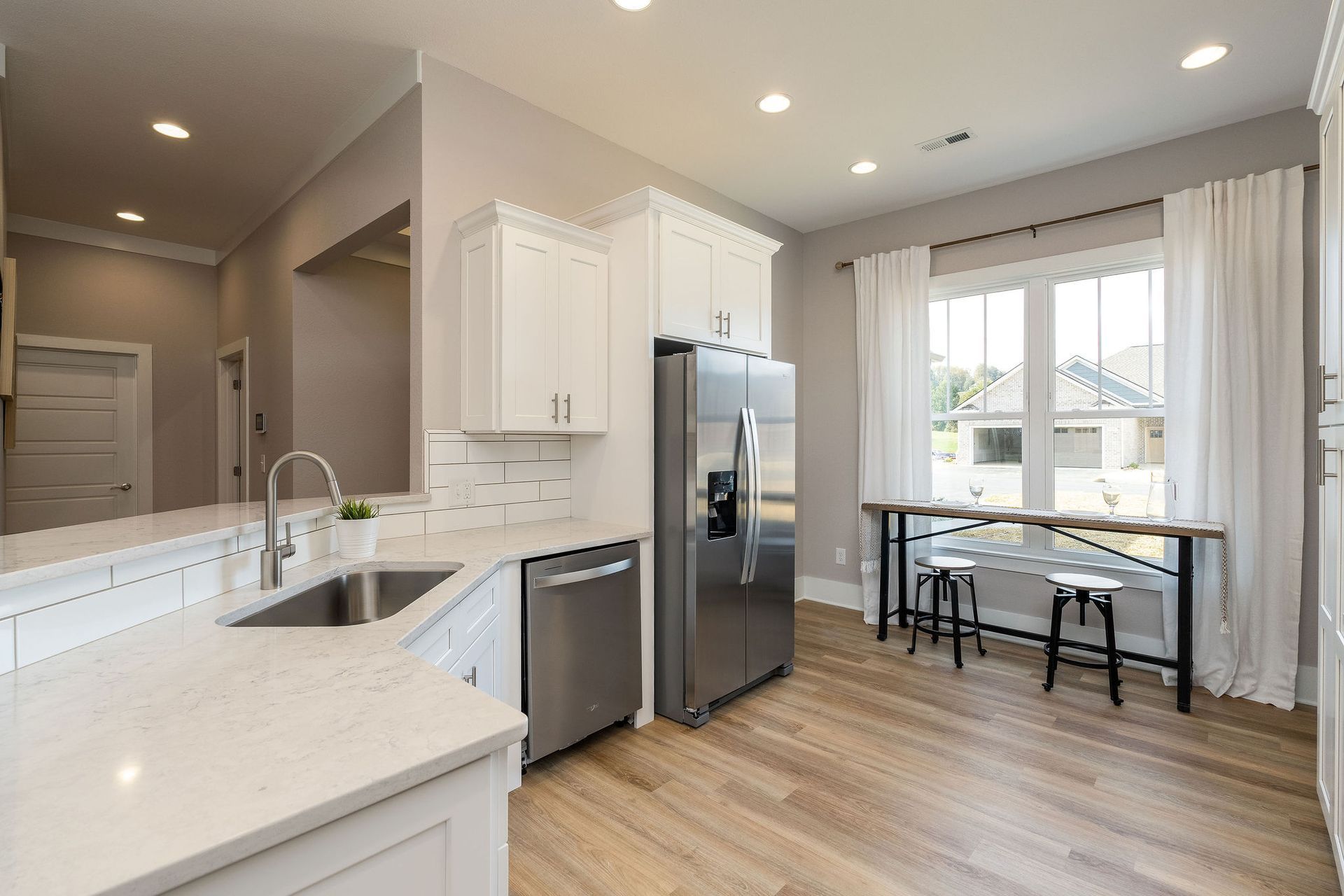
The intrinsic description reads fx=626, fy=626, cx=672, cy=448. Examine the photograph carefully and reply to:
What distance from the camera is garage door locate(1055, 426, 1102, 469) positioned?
3689mm

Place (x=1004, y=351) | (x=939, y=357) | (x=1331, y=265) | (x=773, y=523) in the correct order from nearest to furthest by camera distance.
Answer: (x=1331, y=265), (x=773, y=523), (x=1004, y=351), (x=939, y=357)

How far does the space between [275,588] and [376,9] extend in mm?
2179

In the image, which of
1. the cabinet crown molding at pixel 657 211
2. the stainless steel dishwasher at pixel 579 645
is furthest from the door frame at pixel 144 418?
the stainless steel dishwasher at pixel 579 645

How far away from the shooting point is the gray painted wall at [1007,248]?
3031 mm

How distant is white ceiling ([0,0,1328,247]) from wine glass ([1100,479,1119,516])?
74.0 inches

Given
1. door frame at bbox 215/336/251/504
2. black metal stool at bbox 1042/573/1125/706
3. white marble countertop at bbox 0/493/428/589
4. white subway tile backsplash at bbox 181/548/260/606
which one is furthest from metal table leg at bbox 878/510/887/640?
door frame at bbox 215/336/251/504

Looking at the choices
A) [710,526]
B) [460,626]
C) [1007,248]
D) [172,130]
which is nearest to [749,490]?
[710,526]

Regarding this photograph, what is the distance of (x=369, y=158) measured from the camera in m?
3.10

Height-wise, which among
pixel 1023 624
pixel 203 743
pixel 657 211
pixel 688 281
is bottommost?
pixel 1023 624

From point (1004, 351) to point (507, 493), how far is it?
3208 mm

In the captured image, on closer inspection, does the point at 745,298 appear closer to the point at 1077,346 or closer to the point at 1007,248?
the point at 1007,248

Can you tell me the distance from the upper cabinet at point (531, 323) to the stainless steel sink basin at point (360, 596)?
0.72 m

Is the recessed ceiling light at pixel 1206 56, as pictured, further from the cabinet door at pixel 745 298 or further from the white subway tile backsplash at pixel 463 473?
the white subway tile backsplash at pixel 463 473

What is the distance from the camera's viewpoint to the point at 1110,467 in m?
3.64
